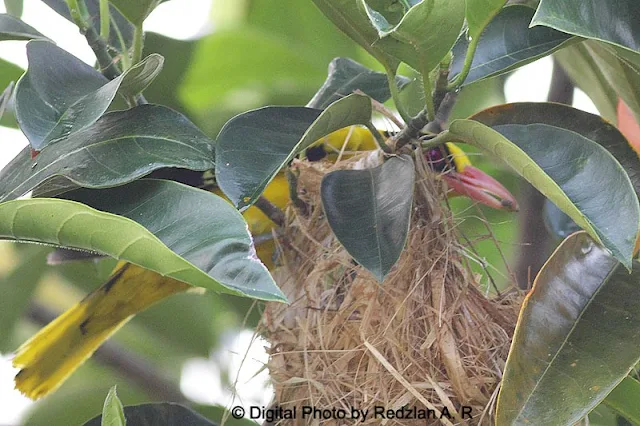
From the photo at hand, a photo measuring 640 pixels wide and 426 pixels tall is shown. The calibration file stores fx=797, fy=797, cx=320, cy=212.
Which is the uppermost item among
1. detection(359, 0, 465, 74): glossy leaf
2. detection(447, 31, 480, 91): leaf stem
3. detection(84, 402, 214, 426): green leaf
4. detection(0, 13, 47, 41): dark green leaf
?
detection(359, 0, 465, 74): glossy leaf

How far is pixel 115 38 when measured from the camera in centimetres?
107

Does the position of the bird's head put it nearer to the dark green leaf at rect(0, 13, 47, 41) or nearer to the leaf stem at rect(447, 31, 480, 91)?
the leaf stem at rect(447, 31, 480, 91)

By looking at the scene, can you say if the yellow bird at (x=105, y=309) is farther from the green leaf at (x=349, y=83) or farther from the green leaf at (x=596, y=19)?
the green leaf at (x=596, y=19)

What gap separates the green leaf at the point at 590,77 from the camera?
1.25 metres

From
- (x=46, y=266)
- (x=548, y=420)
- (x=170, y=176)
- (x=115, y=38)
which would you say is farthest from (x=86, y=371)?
(x=548, y=420)

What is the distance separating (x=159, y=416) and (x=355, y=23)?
1.92 ft

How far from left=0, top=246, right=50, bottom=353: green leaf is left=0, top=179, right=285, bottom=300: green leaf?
0.78 metres

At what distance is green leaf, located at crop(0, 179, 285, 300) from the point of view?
1.94ft

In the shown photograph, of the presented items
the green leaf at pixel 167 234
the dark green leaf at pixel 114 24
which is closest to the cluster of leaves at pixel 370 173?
the green leaf at pixel 167 234

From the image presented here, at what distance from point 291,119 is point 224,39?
59 centimetres

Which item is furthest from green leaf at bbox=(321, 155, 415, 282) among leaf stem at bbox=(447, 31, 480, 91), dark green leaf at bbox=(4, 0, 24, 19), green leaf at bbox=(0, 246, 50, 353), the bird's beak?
green leaf at bbox=(0, 246, 50, 353)

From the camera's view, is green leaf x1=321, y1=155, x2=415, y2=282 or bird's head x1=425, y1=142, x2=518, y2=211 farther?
bird's head x1=425, y1=142, x2=518, y2=211

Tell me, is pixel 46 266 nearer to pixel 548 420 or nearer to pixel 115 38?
pixel 115 38

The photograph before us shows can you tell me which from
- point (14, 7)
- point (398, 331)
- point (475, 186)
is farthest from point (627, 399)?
point (14, 7)
